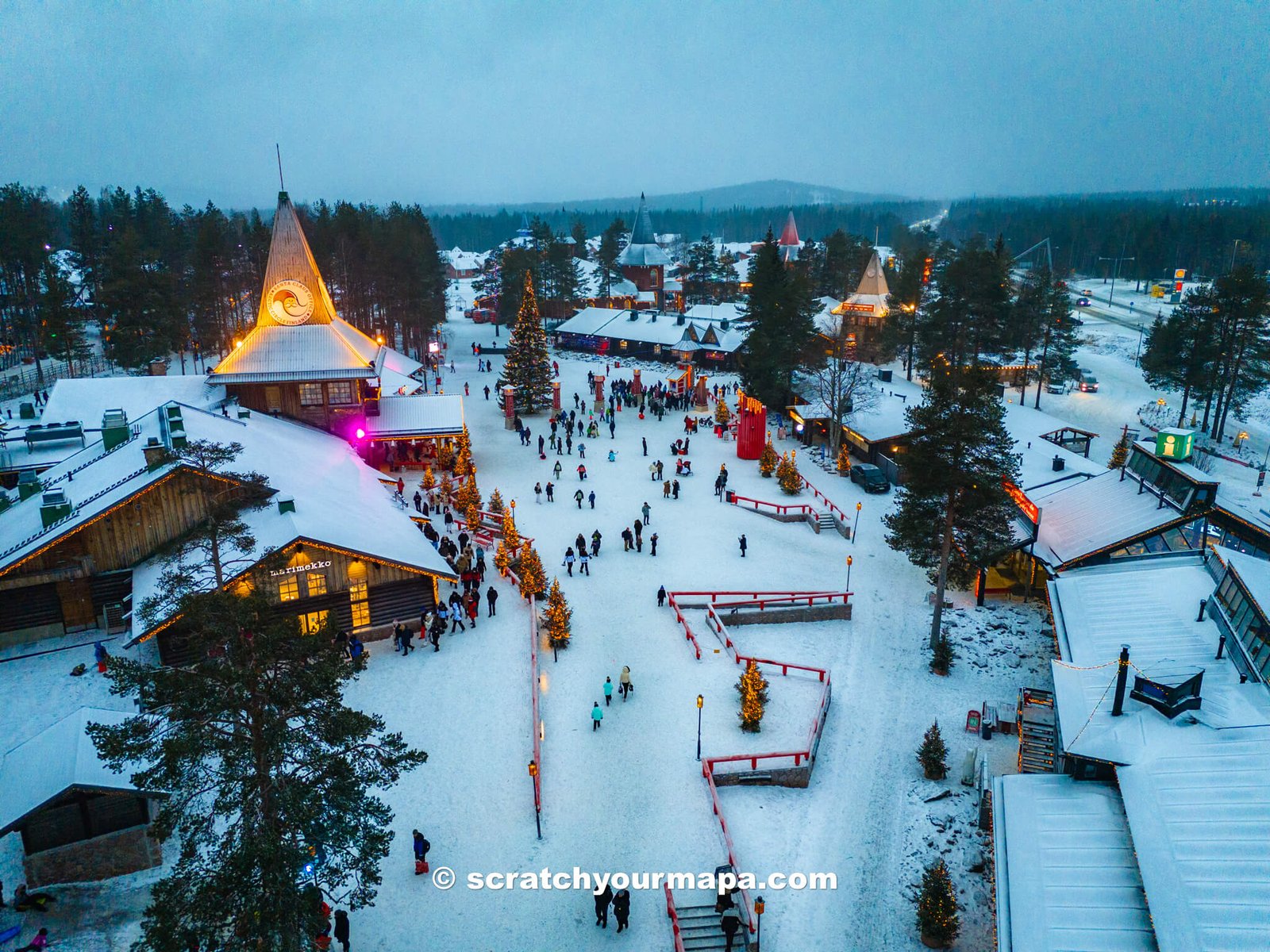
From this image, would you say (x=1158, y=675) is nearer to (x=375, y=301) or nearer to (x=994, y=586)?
(x=994, y=586)

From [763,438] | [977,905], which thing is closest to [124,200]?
[763,438]

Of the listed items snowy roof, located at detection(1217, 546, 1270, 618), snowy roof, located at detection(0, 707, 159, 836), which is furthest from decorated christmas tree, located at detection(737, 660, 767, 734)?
snowy roof, located at detection(0, 707, 159, 836)

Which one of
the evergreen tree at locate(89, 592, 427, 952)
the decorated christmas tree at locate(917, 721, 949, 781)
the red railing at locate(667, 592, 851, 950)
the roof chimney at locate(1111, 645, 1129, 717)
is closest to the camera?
the evergreen tree at locate(89, 592, 427, 952)

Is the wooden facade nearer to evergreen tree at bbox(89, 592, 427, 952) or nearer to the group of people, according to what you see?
the group of people

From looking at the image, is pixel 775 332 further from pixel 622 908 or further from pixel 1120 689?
pixel 622 908

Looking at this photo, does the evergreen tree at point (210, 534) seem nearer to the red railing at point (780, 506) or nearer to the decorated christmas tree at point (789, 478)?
the red railing at point (780, 506)

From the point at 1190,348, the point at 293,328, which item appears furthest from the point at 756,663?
the point at 1190,348
